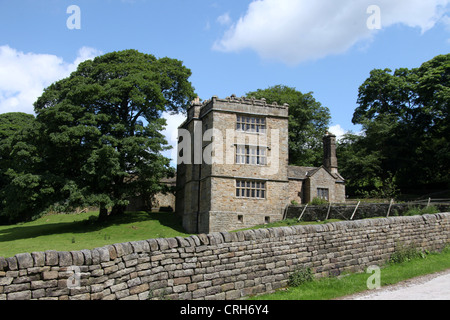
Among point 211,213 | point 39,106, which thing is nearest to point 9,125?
point 39,106

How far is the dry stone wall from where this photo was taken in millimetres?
7641

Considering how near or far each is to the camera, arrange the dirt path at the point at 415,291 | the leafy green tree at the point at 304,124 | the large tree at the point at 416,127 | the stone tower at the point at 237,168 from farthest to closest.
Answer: the leafy green tree at the point at 304,124 → the large tree at the point at 416,127 → the stone tower at the point at 237,168 → the dirt path at the point at 415,291

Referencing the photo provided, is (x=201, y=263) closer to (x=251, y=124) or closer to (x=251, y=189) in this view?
(x=251, y=189)

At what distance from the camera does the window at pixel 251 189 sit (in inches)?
1261

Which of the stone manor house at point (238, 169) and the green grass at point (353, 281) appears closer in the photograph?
the green grass at point (353, 281)

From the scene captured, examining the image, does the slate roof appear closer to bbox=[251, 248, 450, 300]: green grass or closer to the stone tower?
the stone tower

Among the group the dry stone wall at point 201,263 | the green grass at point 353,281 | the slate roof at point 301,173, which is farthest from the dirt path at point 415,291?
the slate roof at point 301,173

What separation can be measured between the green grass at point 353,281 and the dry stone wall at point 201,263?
0.47 m

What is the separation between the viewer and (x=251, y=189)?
3231cm

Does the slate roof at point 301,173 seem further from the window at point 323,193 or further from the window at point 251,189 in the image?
the window at point 251,189

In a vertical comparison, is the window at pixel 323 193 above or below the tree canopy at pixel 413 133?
below
